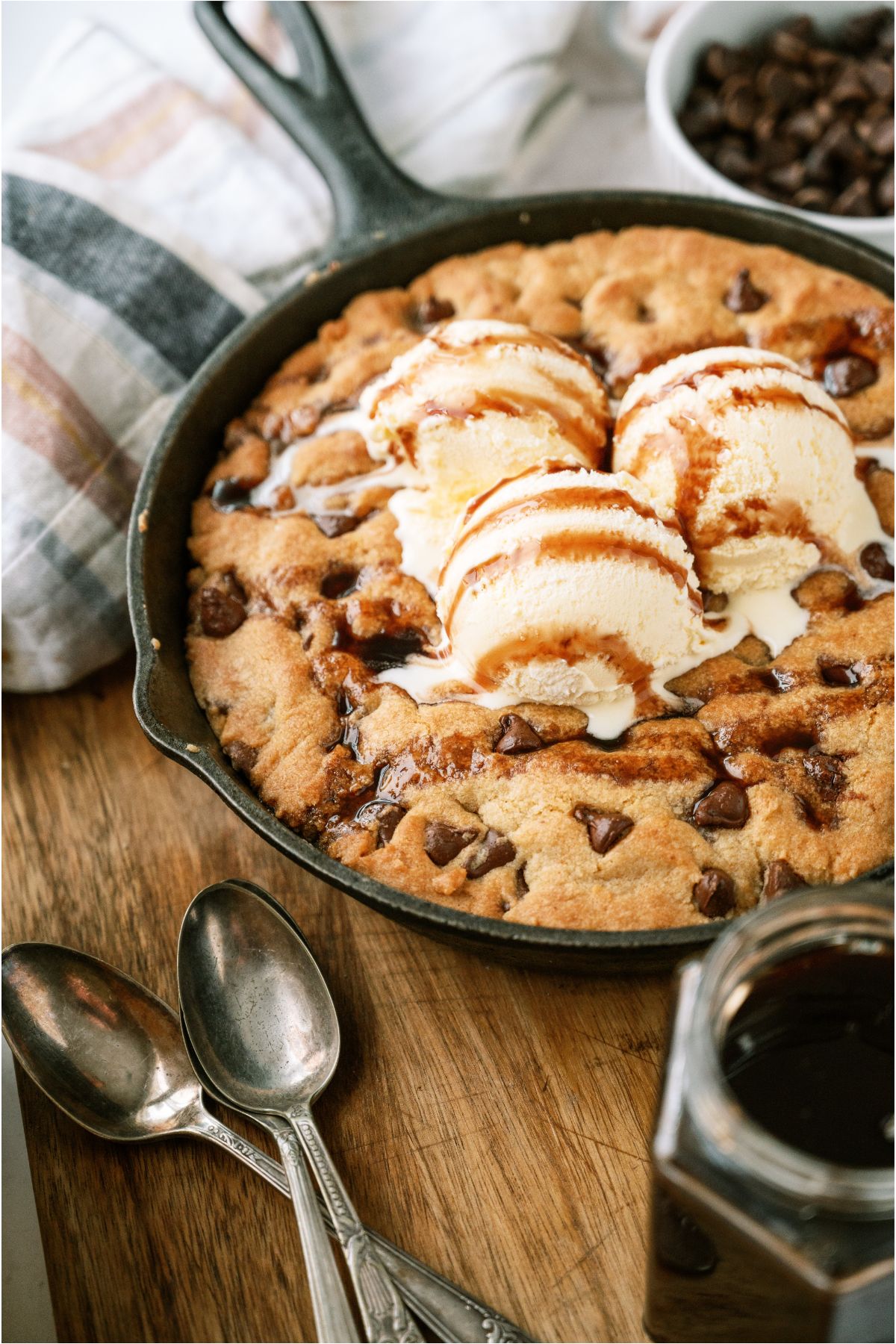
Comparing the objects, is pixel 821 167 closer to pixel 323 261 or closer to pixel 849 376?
pixel 849 376

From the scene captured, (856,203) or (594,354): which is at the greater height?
(594,354)

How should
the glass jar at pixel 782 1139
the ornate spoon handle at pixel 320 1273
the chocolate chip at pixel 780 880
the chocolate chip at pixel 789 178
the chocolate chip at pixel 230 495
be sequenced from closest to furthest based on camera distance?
the glass jar at pixel 782 1139, the ornate spoon handle at pixel 320 1273, the chocolate chip at pixel 780 880, the chocolate chip at pixel 230 495, the chocolate chip at pixel 789 178

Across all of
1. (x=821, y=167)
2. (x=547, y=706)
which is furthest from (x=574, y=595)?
(x=821, y=167)

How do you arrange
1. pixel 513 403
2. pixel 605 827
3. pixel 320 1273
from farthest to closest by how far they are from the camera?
pixel 513 403 → pixel 605 827 → pixel 320 1273

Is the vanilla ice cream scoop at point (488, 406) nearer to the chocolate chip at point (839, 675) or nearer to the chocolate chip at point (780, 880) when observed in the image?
the chocolate chip at point (839, 675)

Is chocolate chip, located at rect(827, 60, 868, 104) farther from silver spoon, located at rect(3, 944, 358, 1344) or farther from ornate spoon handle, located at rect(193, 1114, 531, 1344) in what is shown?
ornate spoon handle, located at rect(193, 1114, 531, 1344)

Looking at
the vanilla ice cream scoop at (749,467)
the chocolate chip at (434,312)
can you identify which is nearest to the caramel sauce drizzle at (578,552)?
the vanilla ice cream scoop at (749,467)

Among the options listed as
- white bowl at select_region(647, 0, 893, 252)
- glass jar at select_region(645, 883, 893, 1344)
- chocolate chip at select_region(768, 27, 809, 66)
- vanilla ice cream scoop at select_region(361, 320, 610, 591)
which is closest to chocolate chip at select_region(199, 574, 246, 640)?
vanilla ice cream scoop at select_region(361, 320, 610, 591)
